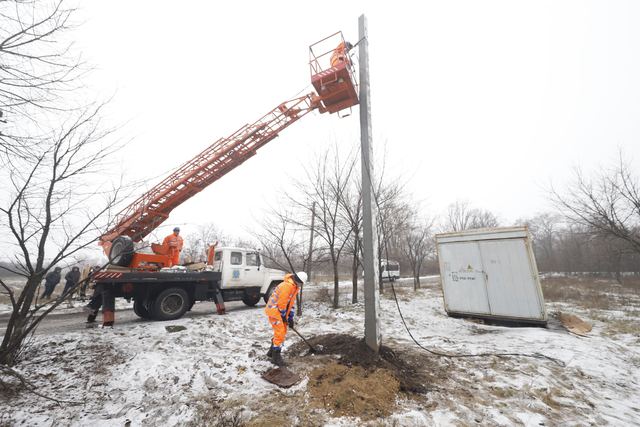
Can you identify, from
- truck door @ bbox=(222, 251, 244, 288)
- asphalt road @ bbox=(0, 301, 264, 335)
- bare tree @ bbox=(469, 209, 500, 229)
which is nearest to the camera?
asphalt road @ bbox=(0, 301, 264, 335)

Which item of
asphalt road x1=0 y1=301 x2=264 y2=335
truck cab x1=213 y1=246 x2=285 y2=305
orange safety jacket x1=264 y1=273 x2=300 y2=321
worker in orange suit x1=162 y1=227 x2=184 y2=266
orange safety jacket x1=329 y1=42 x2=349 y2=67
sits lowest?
asphalt road x1=0 y1=301 x2=264 y2=335

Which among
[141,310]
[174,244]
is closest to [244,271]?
[174,244]

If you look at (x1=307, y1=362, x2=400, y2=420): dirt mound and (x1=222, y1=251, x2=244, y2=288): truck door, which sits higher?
(x1=222, y1=251, x2=244, y2=288): truck door

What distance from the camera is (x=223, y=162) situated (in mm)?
7922

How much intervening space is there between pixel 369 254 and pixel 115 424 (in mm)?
4110

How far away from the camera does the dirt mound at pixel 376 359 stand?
3.77m

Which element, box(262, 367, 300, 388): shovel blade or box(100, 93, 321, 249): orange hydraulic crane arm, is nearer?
box(262, 367, 300, 388): shovel blade

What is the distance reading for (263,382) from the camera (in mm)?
3953

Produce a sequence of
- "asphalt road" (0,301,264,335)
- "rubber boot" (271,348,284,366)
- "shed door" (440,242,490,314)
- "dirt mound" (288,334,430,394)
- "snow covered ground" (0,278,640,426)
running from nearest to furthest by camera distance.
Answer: "snow covered ground" (0,278,640,426)
"dirt mound" (288,334,430,394)
"rubber boot" (271,348,284,366)
"asphalt road" (0,301,264,335)
"shed door" (440,242,490,314)

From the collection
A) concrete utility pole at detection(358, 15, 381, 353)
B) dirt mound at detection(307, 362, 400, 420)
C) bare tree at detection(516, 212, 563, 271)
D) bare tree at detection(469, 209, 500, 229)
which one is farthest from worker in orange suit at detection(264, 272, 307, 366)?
bare tree at detection(516, 212, 563, 271)

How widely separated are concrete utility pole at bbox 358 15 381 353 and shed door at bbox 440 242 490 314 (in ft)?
16.4

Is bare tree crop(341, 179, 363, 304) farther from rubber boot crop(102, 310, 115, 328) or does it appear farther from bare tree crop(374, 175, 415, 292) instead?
rubber boot crop(102, 310, 115, 328)

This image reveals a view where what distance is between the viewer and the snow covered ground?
304 centimetres

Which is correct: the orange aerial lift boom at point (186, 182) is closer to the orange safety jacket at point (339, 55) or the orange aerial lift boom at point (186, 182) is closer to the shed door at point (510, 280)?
the orange safety jacket at point (339, 55)
